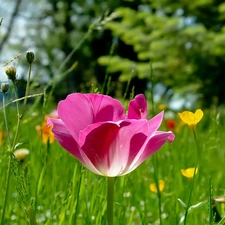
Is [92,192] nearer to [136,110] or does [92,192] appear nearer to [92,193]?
[92,193]

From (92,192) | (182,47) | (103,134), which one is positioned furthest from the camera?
A: (182,47)

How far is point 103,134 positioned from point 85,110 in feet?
0.14

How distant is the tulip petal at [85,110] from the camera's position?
0.55 m

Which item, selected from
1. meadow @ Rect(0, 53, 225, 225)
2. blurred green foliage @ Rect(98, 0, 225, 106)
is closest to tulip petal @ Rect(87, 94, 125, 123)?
meadow @ Rect(0, 53, 225, 225)

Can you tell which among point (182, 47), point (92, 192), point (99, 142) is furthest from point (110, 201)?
point (182, 47)

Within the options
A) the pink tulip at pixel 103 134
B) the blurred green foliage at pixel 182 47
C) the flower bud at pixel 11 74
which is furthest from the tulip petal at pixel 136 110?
the blurred green foliage at pixel 182 47

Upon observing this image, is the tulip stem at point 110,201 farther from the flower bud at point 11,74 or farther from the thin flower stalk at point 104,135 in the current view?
the flower bud at point 11,74

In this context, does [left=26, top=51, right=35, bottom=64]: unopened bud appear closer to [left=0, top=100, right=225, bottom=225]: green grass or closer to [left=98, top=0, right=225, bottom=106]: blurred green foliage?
[left=0, top=100, right=225, bottom=225]: green grass

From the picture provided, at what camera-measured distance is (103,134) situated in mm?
536

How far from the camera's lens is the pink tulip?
537 mm

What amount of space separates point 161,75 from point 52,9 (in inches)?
401

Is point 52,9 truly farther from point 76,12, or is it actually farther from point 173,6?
point 173,6

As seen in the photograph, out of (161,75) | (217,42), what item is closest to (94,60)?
(161,75)

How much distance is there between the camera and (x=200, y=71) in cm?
711
